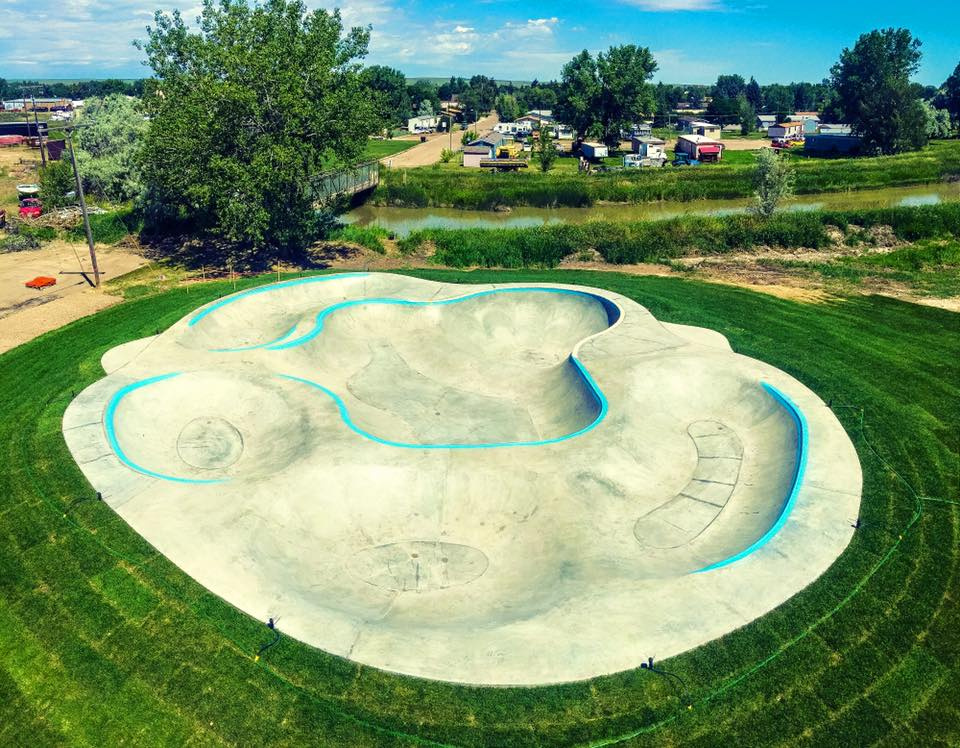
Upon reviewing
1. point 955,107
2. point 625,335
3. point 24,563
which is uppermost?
point 955,107

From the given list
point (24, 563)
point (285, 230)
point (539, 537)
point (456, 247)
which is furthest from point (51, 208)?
point (539, 537)

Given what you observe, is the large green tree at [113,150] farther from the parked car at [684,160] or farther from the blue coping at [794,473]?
the parked car at [684,160]

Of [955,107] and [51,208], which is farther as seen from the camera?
[955,107]

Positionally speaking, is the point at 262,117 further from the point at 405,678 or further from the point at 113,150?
the point at 405,678

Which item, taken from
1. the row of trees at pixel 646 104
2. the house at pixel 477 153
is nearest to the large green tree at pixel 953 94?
the row of trees at pixel 646 104

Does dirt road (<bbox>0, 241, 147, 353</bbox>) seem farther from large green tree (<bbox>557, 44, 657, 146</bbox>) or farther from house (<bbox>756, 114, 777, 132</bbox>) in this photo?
house (<bbox>756, 114, 777, 132</bbox>)

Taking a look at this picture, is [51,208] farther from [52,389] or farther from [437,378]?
[437,378]

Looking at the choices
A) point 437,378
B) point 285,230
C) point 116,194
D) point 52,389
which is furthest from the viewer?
point 116,194
